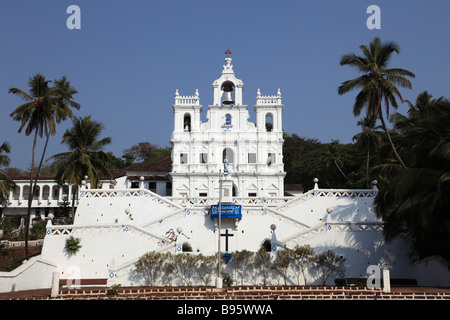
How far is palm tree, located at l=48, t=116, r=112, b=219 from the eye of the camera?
1678 inches

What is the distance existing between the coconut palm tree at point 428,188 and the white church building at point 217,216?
1874 millimetres

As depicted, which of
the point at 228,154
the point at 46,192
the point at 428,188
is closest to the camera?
the point at 428,188

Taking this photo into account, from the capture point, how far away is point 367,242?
30891 mm

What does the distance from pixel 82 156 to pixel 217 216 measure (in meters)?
14.8

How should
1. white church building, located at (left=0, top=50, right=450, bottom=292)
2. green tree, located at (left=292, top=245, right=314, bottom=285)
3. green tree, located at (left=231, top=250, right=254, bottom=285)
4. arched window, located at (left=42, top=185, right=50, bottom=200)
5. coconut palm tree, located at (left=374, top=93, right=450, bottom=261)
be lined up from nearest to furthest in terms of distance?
coconut palm tree, located at (left=374, top=93, right=450, bottom=261)
green tree, located at (left=292, top=245, right=314, bottom=285)
green tree, located at (left=231, top=250, right=254, bottom=285)
white church building, located at (left=0, top=50, right=450, bottom=292)
arched window, located at (left=42, top=185, right=50, bottom=200)

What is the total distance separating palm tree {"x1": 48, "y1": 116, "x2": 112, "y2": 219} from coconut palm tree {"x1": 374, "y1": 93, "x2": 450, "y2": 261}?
2502cm

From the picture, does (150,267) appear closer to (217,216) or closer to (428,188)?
(217,216)

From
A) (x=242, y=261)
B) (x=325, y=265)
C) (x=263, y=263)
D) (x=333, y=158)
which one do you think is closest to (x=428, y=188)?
(x=325, y=265)

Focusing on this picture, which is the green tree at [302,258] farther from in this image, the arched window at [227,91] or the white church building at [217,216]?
the arched window at [227,91]

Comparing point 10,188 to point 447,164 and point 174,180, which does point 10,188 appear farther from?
point 447,164

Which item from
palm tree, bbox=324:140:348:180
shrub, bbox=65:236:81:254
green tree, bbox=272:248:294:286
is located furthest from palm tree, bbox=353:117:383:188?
shrub, bbox=65:236:81:254

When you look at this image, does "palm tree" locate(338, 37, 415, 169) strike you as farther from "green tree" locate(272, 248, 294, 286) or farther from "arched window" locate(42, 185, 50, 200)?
"arched window" locate(42, 185, 50, 200)

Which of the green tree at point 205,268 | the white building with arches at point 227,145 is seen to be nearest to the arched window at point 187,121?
the white building with arches at point 227,145

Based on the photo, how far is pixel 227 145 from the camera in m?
49.5
